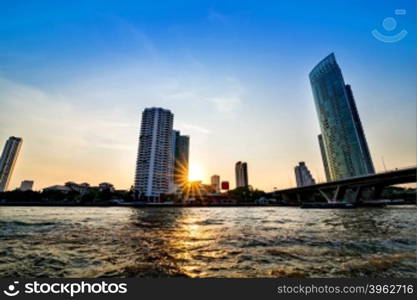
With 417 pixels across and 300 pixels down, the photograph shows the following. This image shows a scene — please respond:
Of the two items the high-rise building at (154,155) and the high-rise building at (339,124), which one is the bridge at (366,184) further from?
the high-rise building at (154,155)

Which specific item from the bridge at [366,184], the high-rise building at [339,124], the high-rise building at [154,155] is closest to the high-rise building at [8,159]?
the high-rise building at [154,155]

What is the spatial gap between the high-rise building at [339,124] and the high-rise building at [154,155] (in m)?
130

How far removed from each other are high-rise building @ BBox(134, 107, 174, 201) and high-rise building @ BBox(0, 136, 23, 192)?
10880 cm

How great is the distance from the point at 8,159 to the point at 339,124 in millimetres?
271515

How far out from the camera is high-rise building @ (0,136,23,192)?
526ft

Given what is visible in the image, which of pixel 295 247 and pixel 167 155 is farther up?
pixel 167 155

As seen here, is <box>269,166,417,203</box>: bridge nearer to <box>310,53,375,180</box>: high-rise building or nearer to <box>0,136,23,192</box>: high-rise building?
<box>310,53,375,180</box>: high-rise building

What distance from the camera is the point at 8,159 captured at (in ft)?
547

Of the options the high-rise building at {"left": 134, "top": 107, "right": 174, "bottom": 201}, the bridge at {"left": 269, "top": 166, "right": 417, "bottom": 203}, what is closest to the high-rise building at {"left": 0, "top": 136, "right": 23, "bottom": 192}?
the high-rise building at {"left": 134, "top": 107, "right": 174, "bottom": 201}

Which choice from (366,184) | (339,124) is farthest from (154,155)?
(339,124)

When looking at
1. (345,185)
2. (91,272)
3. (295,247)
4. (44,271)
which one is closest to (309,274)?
(295,247)

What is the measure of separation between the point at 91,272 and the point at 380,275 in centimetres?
992

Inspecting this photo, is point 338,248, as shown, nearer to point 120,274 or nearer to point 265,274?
point 265,274

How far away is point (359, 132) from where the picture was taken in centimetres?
13775
